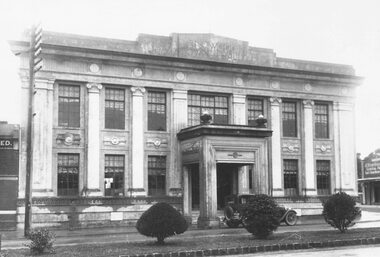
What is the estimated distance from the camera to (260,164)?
97.2ft

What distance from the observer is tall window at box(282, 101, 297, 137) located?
35062 mm

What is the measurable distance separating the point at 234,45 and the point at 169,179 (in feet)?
30.9

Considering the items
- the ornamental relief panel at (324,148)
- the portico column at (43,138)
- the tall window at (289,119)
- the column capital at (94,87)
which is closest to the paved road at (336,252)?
the portico column at (43,138)

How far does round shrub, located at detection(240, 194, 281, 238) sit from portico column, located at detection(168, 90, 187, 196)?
1102 cm

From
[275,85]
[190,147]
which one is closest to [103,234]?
[190,147]

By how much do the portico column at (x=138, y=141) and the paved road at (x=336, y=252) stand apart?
48.7 feet

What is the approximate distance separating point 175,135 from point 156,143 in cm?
→ 124

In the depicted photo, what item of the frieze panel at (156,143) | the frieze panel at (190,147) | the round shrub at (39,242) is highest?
the frieze panel at (156,143)

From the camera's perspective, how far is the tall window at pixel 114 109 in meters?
30.6

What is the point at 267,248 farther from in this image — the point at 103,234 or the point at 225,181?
the point at 225,181

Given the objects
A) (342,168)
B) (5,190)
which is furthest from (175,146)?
(342,168)

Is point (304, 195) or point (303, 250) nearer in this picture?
point (303, 250)

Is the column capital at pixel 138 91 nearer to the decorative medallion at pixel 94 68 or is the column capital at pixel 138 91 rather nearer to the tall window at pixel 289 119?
the decorative medallion at pixel 94 68

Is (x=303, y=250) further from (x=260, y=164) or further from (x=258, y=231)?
(x=260, y=164)
